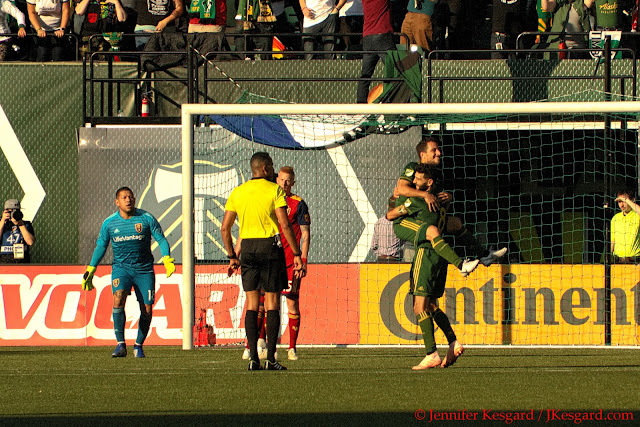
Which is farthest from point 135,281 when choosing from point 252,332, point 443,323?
point 443,323

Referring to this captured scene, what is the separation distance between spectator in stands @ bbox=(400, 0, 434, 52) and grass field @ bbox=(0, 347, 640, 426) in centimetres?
638

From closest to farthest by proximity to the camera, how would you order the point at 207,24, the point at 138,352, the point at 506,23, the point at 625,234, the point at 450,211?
the point at 138,352, the point at 625,234, the point at 450,211, the point at 506,23, the point at 207,24

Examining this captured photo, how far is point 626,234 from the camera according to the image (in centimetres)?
1466

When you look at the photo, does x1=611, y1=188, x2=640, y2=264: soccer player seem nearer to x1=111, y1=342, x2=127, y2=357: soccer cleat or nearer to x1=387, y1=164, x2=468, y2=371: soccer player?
x1=387, y1=164, x2=468, y2=371: soccer player

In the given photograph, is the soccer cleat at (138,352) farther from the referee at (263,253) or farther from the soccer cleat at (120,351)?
the referee at (263,253)

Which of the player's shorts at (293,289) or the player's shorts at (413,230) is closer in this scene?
the player's shorts at (413,230)

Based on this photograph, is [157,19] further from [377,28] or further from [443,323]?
[443,323]

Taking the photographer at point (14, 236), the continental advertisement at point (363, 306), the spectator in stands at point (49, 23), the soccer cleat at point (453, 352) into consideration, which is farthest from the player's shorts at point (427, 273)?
the spectator in stands at point (49, 23)

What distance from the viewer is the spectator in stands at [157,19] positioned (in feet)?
56.6

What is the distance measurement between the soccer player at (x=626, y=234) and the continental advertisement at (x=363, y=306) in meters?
0.36

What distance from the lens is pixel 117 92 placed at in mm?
17578

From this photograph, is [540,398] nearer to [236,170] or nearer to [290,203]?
[290,203]

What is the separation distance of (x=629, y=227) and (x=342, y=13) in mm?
5780

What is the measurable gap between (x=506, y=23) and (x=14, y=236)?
8.19m
